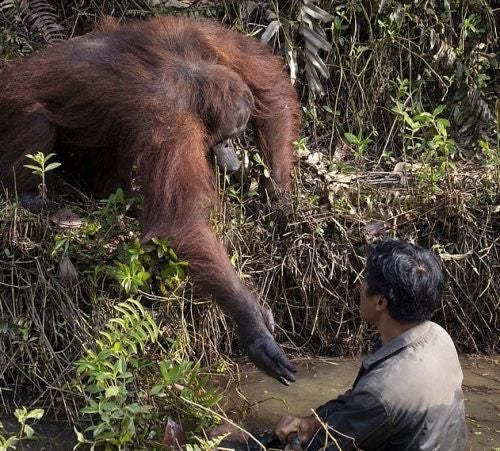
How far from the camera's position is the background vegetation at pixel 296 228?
4.04m

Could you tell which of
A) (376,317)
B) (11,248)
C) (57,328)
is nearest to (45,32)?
(11,248)

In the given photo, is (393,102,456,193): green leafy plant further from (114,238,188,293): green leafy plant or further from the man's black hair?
the man's black hair

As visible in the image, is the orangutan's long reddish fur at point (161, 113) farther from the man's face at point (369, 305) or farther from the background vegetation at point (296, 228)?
the man's face at point (369, 305)

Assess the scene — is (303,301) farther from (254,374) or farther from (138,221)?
(138,221)

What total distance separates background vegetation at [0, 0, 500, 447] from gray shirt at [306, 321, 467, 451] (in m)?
0.73

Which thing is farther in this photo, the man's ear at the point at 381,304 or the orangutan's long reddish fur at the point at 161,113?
the orangutan's long reddish fur at the point at 161,113

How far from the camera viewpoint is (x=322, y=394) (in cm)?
446

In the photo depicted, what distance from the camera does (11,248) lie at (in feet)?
14.3

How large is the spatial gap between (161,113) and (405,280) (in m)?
1.67

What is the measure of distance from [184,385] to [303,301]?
1.12 meters

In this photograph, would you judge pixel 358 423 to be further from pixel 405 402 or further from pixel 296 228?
pixel 296 228

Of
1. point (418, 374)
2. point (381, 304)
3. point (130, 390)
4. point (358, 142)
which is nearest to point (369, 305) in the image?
point (381, 304)

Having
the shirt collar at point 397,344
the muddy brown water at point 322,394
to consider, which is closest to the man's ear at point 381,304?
the shirt collar at point 397,344

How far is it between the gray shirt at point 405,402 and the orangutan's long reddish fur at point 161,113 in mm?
897
